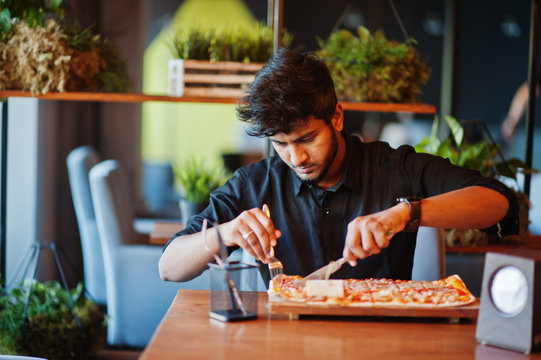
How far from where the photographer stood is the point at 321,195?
1929mm

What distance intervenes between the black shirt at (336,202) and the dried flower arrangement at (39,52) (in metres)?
1.05

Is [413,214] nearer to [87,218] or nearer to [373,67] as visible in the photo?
[373,67]

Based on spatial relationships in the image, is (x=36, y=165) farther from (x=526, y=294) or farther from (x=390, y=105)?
(x=526, y=294)

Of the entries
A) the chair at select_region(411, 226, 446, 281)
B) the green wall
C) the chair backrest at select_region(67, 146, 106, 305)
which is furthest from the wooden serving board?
the green wall

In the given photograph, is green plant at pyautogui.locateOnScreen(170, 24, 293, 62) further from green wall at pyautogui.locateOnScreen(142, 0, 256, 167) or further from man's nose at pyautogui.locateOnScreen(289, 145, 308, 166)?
green wall at pyautogui.locateOnScreen(142, 0, 256, 167)

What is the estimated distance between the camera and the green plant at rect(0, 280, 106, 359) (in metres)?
2.74

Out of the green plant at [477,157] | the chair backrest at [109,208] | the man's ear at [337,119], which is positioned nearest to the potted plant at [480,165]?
the green plant at [477,157]

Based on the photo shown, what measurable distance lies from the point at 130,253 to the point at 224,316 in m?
1.90

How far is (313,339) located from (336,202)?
26.9 inches

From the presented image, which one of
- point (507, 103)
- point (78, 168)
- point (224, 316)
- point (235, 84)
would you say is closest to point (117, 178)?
point (78, 168)

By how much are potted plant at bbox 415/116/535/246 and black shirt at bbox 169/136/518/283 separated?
38.6 inches

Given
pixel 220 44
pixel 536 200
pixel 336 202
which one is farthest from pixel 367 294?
pixel 536 200

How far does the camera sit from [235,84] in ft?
9.19

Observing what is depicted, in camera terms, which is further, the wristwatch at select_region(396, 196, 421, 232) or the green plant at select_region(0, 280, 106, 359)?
the green plant at select_region(0, 280, 106, 359)
